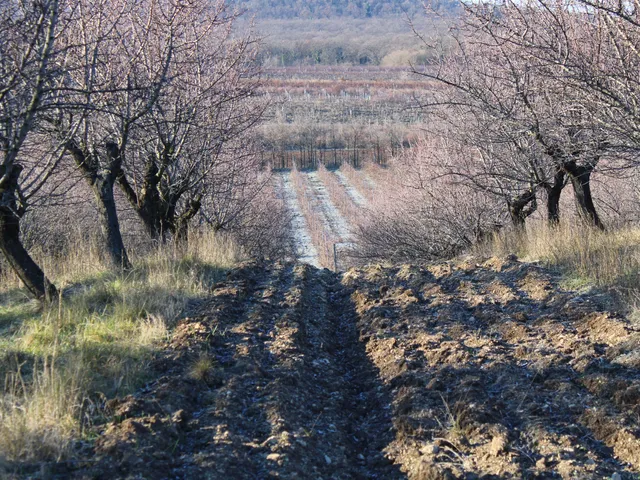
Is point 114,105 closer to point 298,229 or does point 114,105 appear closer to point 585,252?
point 585,252

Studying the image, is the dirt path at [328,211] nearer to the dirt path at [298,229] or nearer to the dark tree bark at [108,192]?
the dirt path at [298,229]

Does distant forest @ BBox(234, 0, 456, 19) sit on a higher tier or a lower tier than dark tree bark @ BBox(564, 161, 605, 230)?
higher

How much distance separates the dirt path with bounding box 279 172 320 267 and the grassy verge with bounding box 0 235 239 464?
11.8 m

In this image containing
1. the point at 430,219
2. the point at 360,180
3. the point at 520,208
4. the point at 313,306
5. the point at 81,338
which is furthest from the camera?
the point at 360,180

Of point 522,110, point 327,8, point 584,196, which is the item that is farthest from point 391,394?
point 327,8

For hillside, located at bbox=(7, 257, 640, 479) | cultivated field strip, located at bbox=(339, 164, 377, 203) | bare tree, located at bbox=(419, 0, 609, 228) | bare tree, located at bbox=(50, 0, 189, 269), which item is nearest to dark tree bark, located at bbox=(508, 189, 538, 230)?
bare tree, located at bbox=(419, 0, 609, 228)

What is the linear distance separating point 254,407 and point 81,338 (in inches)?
84.9

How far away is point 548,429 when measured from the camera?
4203mm

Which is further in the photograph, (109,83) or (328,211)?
(328,211)

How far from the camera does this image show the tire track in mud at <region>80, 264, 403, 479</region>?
12.5ft

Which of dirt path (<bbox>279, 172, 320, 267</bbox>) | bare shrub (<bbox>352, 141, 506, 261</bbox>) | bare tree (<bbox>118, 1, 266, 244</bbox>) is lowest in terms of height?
dirt path (<bbox>279, 172, 320, 267</bbox>)

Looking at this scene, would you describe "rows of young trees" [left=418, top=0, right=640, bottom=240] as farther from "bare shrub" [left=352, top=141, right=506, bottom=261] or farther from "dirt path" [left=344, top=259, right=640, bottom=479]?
"dirt path" [left=344, top=259, right=640, bottom=479]

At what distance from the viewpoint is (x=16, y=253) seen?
705 centimetres

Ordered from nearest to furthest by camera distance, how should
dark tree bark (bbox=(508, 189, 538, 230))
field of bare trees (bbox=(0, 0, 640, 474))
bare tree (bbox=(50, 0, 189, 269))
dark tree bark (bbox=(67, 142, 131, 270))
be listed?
field of bare trees (bbox=(0, 0, 640, 474)) → bare tree (bbox=(50, 0, 189, 269)) → dark tree bark (bbox=(67, 142, 131, 270)) → dark tree bark (bbox=(508, 189, 538, 230))
